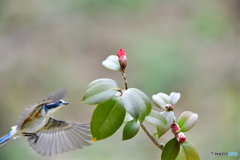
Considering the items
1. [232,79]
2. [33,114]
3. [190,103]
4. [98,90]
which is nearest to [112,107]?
[98,90]

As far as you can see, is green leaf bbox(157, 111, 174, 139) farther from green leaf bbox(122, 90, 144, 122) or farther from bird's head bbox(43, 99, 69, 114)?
bird's head bbox(43, 99, 69, 114)

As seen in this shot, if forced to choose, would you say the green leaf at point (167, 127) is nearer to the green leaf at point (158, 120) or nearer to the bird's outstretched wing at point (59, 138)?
the green leaf at point (158, 120)

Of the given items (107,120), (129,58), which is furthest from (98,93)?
(129,58)

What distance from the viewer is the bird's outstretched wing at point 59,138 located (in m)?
1.55

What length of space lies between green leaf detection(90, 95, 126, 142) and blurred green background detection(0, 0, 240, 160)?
224 cm

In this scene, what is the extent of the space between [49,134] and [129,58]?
2320 mm

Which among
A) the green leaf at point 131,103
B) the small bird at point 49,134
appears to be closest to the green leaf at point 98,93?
the green leaf at point 131,103

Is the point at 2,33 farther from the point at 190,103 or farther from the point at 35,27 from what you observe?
the point at 190,103

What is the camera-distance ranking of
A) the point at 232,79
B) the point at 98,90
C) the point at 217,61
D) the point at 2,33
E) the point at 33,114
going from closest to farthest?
the point at 98,90 → the point at 33,114 → the point at 232,79 → the point at 217,61 → the point at 2,33

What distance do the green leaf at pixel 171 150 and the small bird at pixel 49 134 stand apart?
0.62 metres

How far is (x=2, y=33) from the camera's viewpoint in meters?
4.15

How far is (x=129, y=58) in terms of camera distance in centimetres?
384

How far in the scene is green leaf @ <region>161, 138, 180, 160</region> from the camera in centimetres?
94

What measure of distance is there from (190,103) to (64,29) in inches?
74.2
